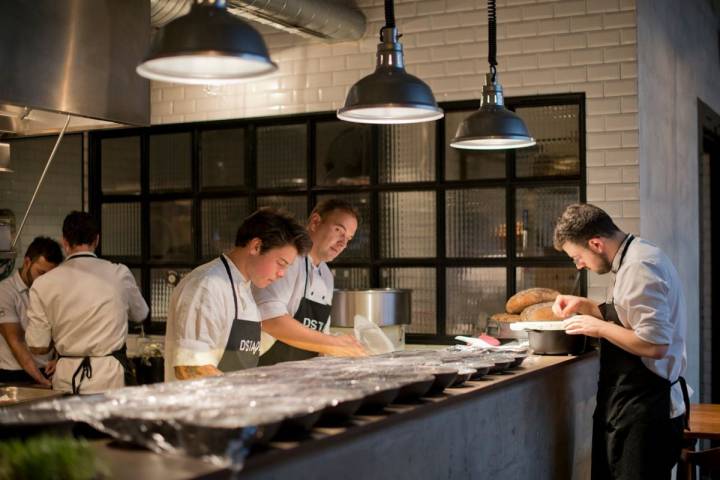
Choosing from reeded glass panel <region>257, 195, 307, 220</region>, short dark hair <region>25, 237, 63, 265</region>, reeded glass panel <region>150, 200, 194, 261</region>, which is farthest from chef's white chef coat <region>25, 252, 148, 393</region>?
reeded glass panel <region>150, 200, 194, 261</region>

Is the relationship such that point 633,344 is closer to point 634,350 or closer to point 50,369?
point 634,350

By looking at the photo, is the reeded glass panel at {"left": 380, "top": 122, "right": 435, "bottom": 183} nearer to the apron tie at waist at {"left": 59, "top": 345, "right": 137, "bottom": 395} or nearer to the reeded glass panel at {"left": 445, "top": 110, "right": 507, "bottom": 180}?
the reeded glass panel at {"left": 445, "top": 110, "right": 507, "bottom": 180}

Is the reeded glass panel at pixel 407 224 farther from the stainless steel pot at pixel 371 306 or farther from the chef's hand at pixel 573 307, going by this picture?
the chef's hand at pixel 573 307

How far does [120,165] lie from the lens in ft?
23.7

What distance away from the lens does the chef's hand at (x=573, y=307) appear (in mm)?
4410

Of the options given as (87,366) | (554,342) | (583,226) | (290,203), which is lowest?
(87,366)

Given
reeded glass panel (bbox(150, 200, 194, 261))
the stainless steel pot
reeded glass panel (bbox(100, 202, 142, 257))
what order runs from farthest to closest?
reeded glass panel (bbox(100, 202, 142, 257))
reeded glass panel (bbox(150, 200, 194, 261))
the stainless steel pot

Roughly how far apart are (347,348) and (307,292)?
2.44 ft

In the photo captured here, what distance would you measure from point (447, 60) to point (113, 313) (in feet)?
8.62

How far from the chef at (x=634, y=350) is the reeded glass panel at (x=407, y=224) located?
2028 mm

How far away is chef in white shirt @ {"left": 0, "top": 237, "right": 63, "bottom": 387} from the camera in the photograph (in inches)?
221

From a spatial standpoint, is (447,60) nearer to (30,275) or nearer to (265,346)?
(265,346)

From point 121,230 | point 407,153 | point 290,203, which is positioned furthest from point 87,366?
point 407,153

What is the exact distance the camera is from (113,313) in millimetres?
5062
